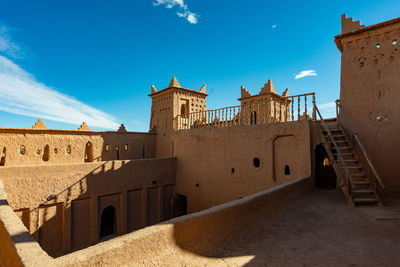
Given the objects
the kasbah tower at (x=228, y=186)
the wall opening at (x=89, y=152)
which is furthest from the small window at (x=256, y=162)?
the wall opening at (x=89, y=152)

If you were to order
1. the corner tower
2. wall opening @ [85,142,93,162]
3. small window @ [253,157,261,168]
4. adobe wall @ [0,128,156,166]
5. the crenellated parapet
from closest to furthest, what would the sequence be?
the crenellated parapet < small window @ [253,157,261,168] < adobe wall @ [0,128,156,166] < wall opening @ [85,142,93,162] < the corner tower

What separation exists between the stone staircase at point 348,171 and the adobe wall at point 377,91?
91 cm

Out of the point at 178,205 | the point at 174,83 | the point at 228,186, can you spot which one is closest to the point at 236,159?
the point at 228,186

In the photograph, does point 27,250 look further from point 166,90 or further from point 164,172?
point 166,90

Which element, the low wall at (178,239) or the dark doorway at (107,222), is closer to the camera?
the low wall at (178,239)

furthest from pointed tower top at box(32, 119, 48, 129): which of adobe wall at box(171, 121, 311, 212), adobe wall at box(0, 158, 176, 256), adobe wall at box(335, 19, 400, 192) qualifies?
adobe wall at box(335, 19, 400, 192)

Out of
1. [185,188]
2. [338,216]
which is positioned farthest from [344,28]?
[185,188]

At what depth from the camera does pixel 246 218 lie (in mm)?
4582

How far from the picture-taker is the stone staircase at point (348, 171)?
6.34 metres

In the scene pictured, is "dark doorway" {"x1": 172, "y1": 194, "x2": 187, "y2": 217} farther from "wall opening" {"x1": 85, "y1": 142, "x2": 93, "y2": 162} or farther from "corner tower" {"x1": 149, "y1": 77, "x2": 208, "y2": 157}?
"wall opening" {"x1": 85, "y1": 142, "x2": 93, "y2": 162}

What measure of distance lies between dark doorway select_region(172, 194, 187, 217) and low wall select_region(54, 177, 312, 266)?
9589 mm

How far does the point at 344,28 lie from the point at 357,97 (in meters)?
2.68

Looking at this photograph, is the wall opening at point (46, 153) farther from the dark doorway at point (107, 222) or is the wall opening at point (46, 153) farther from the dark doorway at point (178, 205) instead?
the dark doorway at point (178, 205)

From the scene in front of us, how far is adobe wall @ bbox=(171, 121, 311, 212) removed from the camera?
906 centimetres
